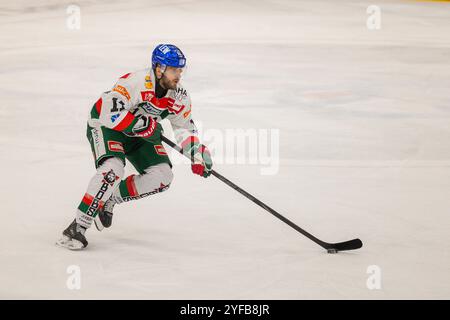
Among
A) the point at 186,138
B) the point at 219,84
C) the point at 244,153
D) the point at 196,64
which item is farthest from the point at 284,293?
the point at 196,64

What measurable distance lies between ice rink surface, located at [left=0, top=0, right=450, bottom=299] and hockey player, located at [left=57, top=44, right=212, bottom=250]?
0.88 feet

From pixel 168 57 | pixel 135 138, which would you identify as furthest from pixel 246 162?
pixel 168 57

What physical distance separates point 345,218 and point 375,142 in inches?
78.7

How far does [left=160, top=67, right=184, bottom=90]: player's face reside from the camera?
495 cm

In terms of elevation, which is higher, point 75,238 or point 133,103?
point 133,103

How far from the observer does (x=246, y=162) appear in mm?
7070

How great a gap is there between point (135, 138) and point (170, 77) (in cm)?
48

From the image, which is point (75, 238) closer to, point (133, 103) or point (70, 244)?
point (70, 244)

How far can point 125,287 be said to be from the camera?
4496mm

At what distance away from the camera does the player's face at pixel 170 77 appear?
16.3 ft

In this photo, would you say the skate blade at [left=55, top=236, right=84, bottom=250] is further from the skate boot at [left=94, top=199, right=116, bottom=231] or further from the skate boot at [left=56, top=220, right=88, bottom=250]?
the skate boot at [left=94, top=199, right=116, bottom=231]

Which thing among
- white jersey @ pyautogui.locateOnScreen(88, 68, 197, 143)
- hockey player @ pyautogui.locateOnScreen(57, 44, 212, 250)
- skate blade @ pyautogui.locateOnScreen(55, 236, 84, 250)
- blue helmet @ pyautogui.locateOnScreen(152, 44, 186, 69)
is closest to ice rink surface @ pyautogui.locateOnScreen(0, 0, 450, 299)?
skate blade @ pyautogui.locateOnScreen(55, 236, 84, 250)
